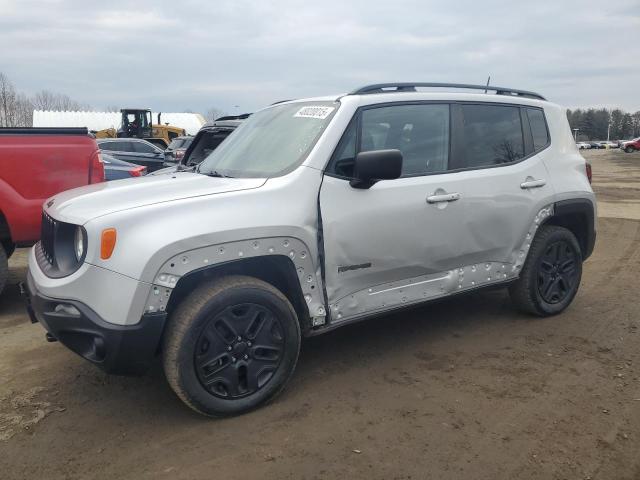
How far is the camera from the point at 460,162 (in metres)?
4.21

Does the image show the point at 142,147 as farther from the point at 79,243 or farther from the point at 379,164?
the point at 379,164

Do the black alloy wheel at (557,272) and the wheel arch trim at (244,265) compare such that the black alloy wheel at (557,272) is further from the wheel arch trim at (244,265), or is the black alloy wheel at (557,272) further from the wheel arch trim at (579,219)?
the wheel arch trim at (244,265)

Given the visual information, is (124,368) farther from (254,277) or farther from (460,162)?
(460,162)

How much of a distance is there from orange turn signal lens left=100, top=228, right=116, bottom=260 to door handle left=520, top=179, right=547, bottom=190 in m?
3.16

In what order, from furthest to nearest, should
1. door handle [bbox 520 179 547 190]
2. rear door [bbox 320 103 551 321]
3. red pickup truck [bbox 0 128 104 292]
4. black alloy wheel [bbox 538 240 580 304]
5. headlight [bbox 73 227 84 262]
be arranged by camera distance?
red pickup truck [bbox 0 128 104 292] → black alloy wheel [bbox 538 240 580 304] → door handle [bbox 520 179 547 190] → rear door [bbox 320 103 551 321] → headlight [bbox 73 227 84 262]

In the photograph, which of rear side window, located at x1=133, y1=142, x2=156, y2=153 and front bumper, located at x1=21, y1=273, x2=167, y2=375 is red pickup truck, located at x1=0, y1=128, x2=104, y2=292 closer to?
front bumper, located at x1=21, y1=273, x2=167, y2=375

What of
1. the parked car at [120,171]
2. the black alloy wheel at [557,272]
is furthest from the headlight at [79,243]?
the parked car at [120,171]

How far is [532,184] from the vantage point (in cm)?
460

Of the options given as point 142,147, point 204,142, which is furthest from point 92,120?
point 204,142

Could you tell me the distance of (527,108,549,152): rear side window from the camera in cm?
481

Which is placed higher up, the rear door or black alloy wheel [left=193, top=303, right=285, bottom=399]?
the rear door

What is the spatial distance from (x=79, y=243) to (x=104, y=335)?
58cm

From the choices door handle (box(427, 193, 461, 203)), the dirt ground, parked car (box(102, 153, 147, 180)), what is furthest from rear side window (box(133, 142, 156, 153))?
door handle (box(427, 193, 461, 203))

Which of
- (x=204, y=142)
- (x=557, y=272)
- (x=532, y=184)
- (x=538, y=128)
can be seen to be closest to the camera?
(x=532, y=184)
